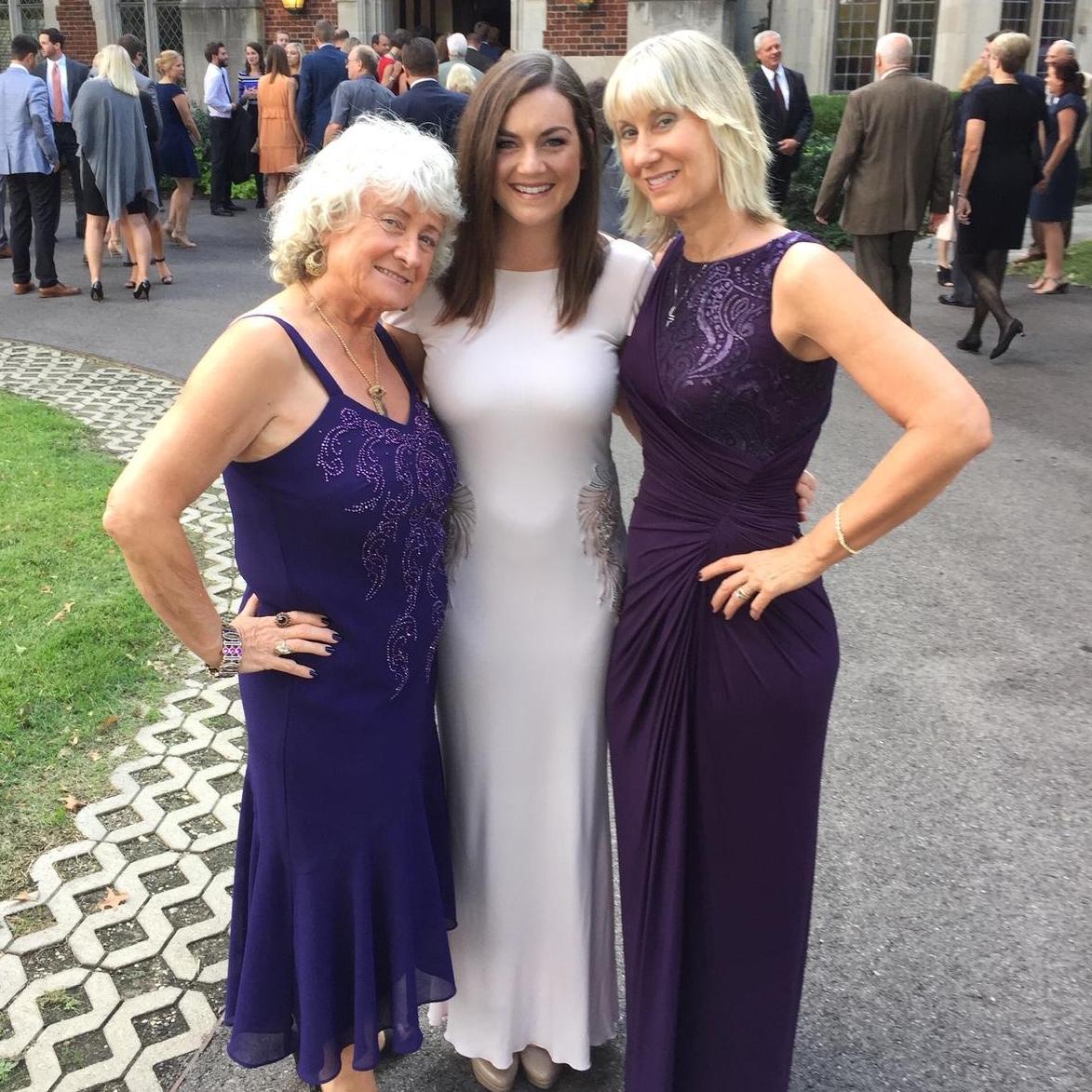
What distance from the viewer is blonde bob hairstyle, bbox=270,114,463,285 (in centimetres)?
211

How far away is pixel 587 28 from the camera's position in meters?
17.3

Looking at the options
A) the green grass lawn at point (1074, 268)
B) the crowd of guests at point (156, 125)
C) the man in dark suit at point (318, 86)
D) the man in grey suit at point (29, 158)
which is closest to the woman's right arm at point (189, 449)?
the crowd of guests at point (156, 125)

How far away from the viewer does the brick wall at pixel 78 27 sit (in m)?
20.3

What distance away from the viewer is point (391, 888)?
231cm

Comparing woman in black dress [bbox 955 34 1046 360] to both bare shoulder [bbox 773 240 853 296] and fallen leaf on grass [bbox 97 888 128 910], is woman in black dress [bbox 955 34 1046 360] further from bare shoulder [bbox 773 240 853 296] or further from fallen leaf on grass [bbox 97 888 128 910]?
fallen leaf on grass [bbox 97 888 128 910]

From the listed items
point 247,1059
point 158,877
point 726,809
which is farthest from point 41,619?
point 726,809

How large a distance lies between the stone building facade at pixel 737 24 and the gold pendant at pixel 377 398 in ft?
51.2

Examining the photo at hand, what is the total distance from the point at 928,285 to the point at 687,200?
10393 mm

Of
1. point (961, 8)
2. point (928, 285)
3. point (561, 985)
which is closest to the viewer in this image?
point (561, 985)

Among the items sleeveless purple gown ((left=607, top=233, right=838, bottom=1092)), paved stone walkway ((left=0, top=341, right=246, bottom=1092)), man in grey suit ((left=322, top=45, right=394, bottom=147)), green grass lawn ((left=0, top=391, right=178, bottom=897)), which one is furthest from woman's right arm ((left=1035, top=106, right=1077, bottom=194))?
sleeveless purple gown ((left=607, top=233, right=838, bottom=1092))

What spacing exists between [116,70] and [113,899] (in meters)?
8.89

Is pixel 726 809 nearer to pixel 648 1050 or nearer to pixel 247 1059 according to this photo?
pixel 648 1050

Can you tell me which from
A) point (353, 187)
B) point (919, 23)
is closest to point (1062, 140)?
point (919, 23)

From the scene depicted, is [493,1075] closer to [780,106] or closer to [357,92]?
[780,106]
